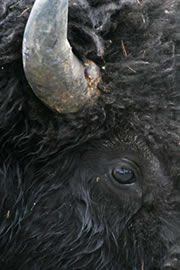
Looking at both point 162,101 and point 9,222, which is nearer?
point 162,101

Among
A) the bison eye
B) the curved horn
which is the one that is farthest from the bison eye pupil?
the curved horn

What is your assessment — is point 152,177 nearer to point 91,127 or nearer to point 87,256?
point 91,127

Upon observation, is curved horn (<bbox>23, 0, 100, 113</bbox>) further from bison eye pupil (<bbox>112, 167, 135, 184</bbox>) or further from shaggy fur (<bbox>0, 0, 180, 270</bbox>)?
bison eye pupil (<bbox>112, 167, 135, 184</bbox>)

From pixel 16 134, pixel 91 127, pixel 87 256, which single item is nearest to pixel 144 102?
pixel 91 127

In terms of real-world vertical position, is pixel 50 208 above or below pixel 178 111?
below

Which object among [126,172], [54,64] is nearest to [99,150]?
[126,172]

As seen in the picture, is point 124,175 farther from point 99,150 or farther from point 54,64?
point 54,64
